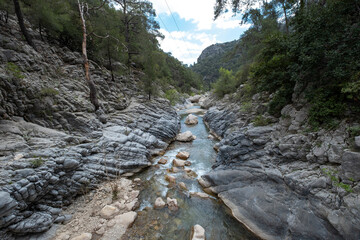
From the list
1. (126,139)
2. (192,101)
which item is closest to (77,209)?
(126,139)

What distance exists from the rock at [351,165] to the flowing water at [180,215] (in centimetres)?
372

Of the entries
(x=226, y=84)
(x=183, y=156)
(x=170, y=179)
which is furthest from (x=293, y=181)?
(x=226, y=84)

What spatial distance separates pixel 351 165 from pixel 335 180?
66 centimetres

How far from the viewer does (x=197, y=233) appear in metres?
5.21

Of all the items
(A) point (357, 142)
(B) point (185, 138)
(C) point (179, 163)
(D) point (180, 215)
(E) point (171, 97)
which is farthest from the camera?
(E) point (171, 97)

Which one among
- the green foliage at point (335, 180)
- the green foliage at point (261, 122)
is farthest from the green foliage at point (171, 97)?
the green foliage at point (335, 180)

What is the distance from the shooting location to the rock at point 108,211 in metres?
5.68

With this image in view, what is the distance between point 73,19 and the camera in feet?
49.6

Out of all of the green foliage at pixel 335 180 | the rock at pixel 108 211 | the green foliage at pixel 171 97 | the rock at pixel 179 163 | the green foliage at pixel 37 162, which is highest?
the green foliage at pixel 171 97

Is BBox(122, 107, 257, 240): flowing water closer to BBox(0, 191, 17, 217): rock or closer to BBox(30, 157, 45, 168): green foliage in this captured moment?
BBox(0, 191, 17, 217): rock

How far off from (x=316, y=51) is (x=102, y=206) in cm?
1081

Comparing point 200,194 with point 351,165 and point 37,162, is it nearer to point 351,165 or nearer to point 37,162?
point 351,165

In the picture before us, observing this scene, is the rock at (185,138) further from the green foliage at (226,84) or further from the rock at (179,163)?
the green foliage at (226,84)

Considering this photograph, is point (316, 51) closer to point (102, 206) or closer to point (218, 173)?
point (218, 173)
